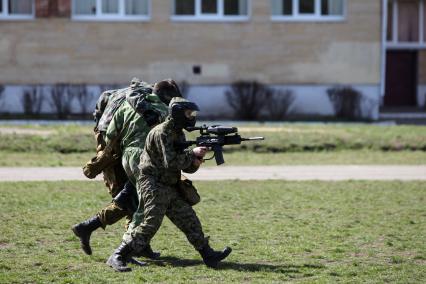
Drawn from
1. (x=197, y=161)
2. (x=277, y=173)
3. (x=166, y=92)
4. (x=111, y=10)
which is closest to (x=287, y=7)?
(x=111, y=10)

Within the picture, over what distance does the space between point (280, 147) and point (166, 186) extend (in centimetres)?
1168

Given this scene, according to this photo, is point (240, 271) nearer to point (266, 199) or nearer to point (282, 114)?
point (266, 199)

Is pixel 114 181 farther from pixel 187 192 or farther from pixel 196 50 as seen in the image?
pixel 196 50

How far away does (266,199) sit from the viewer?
13750mm

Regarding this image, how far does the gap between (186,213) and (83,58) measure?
19835 millimetres

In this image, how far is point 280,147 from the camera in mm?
20250

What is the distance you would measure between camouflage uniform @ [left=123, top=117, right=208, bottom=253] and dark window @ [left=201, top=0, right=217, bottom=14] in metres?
20.6

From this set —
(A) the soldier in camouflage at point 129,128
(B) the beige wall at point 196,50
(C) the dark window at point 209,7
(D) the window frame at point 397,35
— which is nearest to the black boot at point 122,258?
(A) the soldier in camouflage at point 129,128

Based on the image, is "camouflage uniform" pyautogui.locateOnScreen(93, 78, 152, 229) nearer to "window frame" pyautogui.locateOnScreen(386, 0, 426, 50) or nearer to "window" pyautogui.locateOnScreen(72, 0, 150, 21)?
"window" pyautogui.locateOnScreen(72, 0, 150, 21)

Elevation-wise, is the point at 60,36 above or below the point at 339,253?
above

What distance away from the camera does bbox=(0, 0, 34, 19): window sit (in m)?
28.2

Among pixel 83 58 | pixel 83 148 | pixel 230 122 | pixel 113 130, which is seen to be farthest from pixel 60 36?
pixel 113 130

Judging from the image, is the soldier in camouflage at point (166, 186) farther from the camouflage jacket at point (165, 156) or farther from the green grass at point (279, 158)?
the green grass at point (279, 158)

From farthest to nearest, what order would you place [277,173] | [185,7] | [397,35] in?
[397,35]
[185,7]
[277,173]
